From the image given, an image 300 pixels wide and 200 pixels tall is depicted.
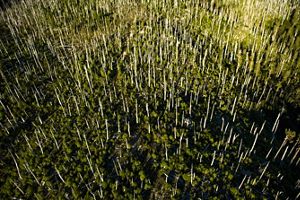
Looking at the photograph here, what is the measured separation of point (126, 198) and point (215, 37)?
35.6ft

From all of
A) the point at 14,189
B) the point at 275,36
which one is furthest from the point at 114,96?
the point at 275,36

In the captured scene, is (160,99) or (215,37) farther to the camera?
(215,37)

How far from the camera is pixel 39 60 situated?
1414cm

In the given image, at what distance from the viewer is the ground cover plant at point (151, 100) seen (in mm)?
9156

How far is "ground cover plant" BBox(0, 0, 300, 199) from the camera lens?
9.16 m

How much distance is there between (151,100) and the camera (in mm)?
11938

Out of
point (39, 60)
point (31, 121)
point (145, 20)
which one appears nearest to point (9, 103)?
point (31, 121)

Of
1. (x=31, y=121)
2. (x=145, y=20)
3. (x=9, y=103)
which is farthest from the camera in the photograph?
(x=145, y=20)

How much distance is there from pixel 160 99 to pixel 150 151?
2.87m

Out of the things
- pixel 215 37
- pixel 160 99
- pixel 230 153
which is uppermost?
pixel 215 37

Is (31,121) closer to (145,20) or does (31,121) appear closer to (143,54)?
(143,54)

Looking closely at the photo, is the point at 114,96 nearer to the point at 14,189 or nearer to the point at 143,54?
the point at 143,54

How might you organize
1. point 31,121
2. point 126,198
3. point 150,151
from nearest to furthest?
point 126,198 < point 150,151 < point 31,121

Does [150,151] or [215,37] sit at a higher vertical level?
[215,37]
